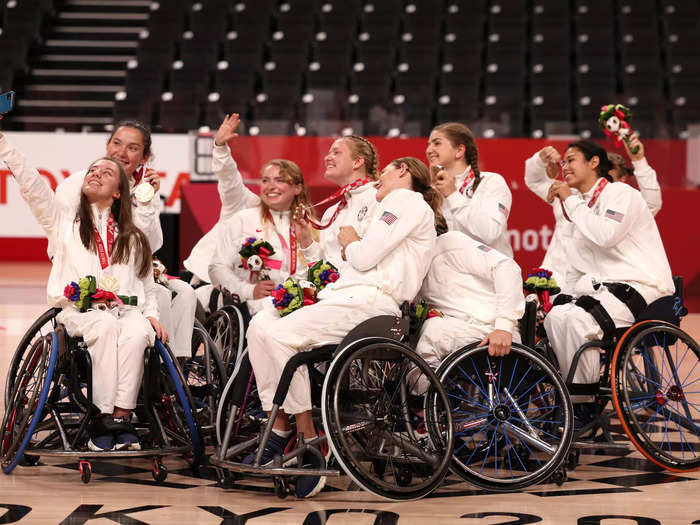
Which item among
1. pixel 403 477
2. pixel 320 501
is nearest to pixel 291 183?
pixel 403 477

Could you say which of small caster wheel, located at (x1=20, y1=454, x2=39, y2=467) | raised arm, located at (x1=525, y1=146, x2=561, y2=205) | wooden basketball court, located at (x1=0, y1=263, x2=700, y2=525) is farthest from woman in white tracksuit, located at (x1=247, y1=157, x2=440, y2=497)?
raised arm, located at (x1=525, y1=146, x2=561, y2=205)

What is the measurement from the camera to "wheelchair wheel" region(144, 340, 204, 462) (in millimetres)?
3768

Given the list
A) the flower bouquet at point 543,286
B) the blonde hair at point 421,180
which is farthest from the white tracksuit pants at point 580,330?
the blonde hair at point 421,180

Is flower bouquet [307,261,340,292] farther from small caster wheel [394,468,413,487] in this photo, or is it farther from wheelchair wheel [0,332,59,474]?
wheelchair wheel [0,332,59,474]

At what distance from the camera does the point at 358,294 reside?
3727mm

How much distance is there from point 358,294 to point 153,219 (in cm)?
110

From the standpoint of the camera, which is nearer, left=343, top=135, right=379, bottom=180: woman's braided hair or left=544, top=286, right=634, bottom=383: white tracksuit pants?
left=544, top=286, right=634, bottom=383: white tracksuit pants

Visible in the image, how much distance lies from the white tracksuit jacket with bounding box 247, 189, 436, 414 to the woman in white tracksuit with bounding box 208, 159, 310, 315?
43.0 inches

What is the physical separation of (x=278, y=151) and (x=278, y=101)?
3369 millimetres

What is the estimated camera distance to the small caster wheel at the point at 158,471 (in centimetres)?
374

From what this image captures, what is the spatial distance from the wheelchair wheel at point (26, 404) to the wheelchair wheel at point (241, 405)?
61 centimetres

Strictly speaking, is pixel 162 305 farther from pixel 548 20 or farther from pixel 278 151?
pixel 548 20

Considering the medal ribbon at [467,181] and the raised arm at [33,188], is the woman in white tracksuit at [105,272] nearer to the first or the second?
the raised arm at [33,188]

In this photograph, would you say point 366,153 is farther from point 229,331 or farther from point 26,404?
point 26,404
